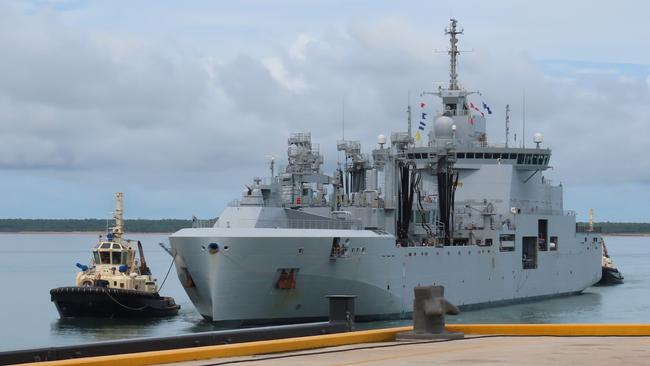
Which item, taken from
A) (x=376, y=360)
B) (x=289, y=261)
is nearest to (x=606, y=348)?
(x=376, y=360)

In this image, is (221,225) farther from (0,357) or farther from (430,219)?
(0,357)

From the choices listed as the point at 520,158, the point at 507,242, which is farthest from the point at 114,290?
the point at 520,158

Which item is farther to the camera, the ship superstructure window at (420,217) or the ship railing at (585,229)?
the ship railing at (585,229)

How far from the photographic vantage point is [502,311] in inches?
2080

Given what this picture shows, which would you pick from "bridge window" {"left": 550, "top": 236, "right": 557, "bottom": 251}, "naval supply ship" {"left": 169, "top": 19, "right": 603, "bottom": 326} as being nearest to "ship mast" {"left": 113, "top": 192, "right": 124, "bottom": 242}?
"naval supply ship" {"left": 169, "top": 19, "right": 603, "bottom": 326}

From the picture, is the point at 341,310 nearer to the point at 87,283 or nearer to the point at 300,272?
the point at 300,272

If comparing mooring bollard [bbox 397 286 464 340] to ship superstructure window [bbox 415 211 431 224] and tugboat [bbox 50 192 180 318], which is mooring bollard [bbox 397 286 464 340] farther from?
ship superstructure window [bbox 415 211 431 224]

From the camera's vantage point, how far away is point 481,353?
19.0m

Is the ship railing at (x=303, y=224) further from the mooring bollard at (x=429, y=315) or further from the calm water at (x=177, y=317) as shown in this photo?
the mooring bollard at (x=429, y=315)

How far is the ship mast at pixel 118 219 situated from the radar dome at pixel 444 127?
17.3 meters

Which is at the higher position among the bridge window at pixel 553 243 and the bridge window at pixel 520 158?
the bridge window at pixel 520 158

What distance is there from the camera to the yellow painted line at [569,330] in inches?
869

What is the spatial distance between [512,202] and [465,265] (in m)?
7.23

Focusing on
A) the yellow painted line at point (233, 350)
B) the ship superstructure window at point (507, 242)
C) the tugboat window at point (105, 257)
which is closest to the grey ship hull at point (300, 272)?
the ship superstructure window at point (507, 242)
